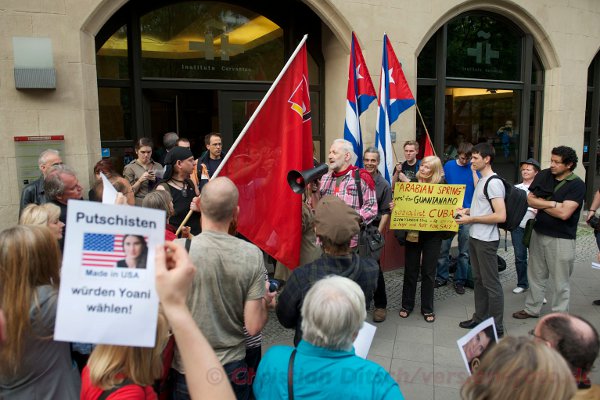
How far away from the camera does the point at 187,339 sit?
1350 millimetres

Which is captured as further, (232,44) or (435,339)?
(232,44)

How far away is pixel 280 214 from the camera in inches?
163

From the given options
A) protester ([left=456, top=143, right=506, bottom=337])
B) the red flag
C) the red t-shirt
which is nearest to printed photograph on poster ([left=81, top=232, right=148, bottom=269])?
the red t-shirt

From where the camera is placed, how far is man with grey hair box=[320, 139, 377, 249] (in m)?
4.94

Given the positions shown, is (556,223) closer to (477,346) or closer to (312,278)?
(477,346)

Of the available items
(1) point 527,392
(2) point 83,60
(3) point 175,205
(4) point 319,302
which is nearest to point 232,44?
(2) point 83,60

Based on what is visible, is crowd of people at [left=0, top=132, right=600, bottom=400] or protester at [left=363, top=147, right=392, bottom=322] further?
protester at [left=363, top=147, right=392, bottom=322]

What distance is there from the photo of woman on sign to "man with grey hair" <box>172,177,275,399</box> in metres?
0.85

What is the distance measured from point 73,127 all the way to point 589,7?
10.5 meters

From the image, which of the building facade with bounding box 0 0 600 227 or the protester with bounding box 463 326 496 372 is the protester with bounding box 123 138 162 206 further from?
the protester with bounding box 463 326 496 372

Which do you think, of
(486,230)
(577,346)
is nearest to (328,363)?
(577,346)

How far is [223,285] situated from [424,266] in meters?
3.41

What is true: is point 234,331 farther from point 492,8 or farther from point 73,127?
point 492,8

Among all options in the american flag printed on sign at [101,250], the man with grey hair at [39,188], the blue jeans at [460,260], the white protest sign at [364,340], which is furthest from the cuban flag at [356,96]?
the american flag printed on sign at [101,250]
